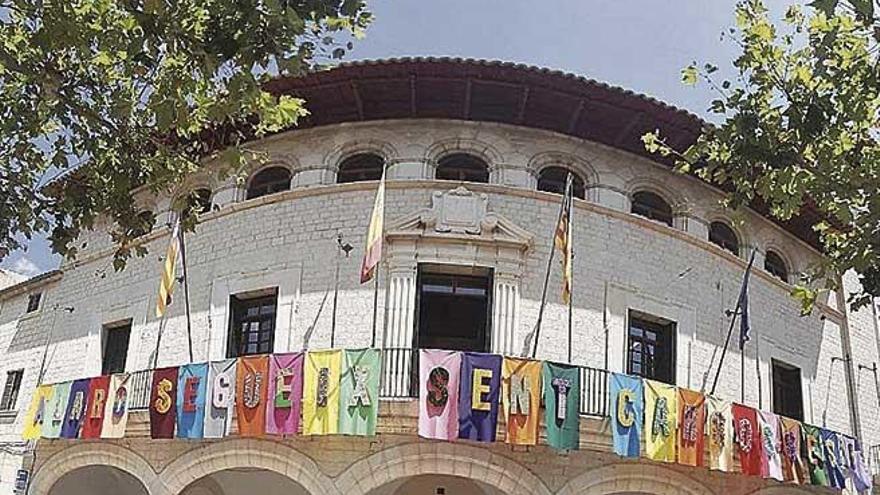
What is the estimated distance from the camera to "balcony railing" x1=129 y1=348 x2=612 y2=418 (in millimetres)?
14320

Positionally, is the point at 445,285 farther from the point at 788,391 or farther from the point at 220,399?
the point at 788,391

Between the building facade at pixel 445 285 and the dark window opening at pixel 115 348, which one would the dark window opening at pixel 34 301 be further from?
the dark window opening at pixel 115 348

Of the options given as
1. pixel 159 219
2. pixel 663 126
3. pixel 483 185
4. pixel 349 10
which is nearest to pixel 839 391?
pixel 663 126

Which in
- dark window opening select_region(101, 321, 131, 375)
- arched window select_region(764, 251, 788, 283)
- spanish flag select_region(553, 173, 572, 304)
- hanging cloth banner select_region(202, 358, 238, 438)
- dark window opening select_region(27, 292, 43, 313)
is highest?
arched window select_region(764, 251, 788, 283)

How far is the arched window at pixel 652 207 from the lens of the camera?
58.1 feet

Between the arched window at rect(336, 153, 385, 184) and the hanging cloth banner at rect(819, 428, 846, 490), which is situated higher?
the arched window at rect(336, 153, 385, 184)

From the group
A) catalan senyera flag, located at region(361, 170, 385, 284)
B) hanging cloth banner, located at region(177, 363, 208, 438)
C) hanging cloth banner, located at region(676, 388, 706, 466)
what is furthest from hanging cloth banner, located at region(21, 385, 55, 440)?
hanging cloth banner, located at region(676, 388, 706, 466)

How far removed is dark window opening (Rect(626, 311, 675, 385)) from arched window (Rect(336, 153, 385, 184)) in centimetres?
518

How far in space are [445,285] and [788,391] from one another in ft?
25.1

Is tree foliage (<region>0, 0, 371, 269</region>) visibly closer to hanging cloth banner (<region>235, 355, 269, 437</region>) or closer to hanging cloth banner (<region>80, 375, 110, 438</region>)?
hanging cloth banner (<region>235, 355, 269, 437</region>)

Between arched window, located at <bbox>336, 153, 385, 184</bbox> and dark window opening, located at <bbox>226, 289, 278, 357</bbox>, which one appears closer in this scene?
dark window opening, located at <bbox>226, 289, 278, 357</bbox>

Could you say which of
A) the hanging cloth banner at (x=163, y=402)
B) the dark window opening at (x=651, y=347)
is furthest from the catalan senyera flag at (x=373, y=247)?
the dark window opening at (x=651, y=347)

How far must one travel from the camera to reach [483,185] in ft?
54.0

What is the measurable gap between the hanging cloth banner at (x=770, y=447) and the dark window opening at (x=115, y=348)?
11.7 m
